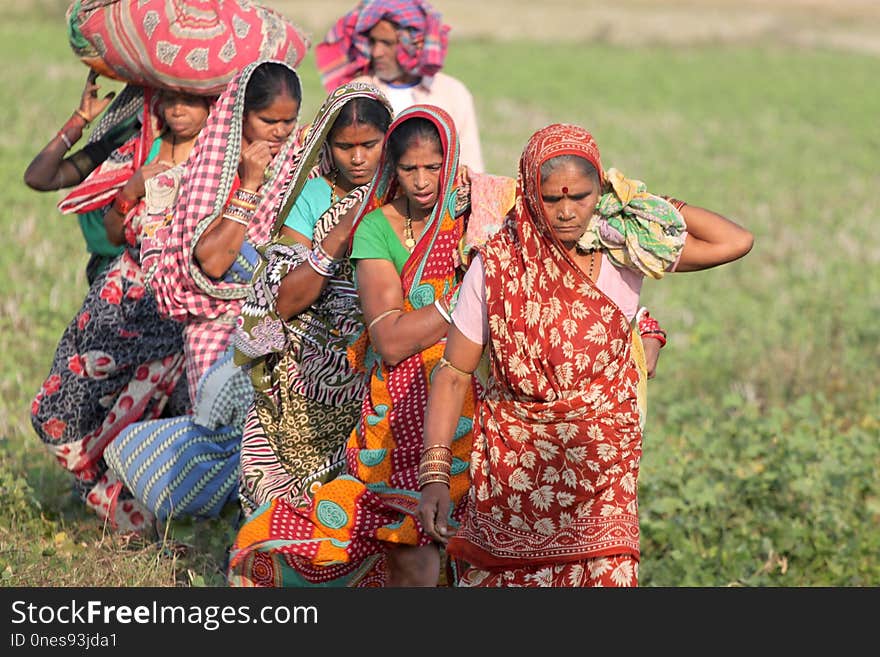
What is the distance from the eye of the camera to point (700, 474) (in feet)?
22.7

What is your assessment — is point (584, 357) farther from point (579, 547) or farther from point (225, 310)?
point (225, 310)

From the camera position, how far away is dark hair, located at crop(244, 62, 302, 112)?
548 centimetres

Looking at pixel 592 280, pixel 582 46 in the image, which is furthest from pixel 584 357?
pixel 582 46

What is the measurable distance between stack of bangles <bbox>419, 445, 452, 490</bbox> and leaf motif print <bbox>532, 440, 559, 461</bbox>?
27 centimetres

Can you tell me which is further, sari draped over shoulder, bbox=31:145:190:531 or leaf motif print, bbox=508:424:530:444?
sari draped over shoulder, bbox=31:145:190:531

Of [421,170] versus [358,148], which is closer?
[421,170]

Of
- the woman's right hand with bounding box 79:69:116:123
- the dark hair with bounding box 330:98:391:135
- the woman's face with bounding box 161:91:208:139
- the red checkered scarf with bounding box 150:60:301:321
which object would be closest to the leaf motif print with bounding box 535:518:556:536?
the dark hair with bounding box 330:98:391:135

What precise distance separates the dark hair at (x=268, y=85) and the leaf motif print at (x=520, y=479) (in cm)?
201

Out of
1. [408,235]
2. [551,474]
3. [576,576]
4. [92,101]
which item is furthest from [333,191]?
[92,101]

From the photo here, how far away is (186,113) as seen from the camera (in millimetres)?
6027

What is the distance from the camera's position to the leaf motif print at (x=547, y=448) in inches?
166

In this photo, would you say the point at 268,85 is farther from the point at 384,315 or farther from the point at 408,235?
the point at 384,315

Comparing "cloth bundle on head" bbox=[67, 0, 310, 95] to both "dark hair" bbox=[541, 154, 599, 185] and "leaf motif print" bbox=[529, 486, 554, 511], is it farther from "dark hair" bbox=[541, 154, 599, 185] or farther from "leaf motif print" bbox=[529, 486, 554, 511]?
A: "leaf motif print" bbox=[529, 486, 554, 511]

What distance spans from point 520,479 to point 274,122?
2.01 metres
